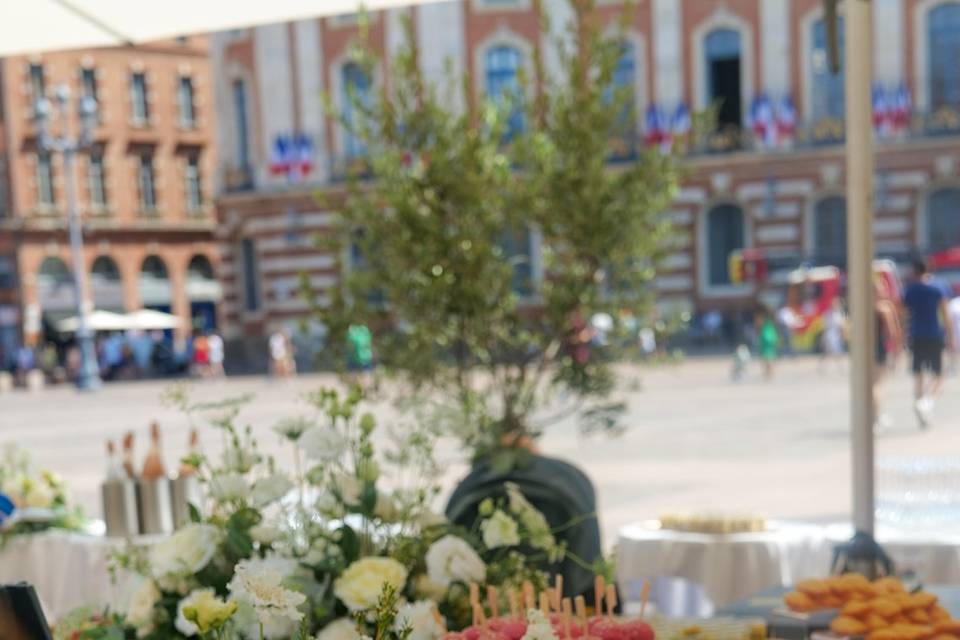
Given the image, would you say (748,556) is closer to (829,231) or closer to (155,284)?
(829,231)

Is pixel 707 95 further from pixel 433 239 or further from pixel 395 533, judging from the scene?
pixel 395 533

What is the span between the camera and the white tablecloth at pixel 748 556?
12.7 ft

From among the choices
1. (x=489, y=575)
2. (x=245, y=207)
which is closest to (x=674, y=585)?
(x=489, y=575)

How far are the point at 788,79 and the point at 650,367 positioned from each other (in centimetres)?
2286

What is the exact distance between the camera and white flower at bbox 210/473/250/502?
2043 mm

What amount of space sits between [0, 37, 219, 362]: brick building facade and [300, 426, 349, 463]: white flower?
118 ft

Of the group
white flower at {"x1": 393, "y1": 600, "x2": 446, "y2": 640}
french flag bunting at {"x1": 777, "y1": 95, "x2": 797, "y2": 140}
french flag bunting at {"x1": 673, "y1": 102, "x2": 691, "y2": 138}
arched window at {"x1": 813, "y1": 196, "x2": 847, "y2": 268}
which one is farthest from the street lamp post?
white flower at {"x1": 393, "y1": 600, "x2": 446, "y2": 640}

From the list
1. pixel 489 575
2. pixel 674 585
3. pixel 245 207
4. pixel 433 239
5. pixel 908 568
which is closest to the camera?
pixel 489 575

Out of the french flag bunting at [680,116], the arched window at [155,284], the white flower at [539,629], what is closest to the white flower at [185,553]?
the white flower at [539,629]

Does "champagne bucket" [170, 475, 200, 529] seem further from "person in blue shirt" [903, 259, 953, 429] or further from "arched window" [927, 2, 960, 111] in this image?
"arched window" [927, 2, 960, 111]

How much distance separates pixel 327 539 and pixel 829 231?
25.3 metres

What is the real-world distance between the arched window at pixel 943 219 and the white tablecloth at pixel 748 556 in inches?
880

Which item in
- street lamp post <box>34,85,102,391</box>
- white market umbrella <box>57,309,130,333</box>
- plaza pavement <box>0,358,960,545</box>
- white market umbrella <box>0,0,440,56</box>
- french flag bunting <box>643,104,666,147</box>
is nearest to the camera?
white market umbrella <box>0,0,440,56</box>

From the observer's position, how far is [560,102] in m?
4.07
